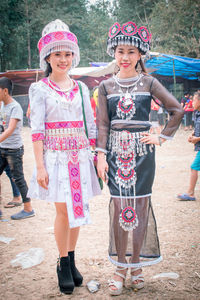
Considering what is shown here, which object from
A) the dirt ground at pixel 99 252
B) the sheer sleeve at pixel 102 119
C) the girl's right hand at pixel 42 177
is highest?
the sheer sleeve at pixel 102 119

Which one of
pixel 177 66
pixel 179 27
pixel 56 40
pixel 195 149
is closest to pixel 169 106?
pixel 56 40

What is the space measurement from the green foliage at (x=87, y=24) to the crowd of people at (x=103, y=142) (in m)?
15.8

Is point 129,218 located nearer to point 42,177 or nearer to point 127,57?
point 42,177

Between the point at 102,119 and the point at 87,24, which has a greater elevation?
the point at 87,24

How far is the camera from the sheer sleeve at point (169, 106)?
2.13m

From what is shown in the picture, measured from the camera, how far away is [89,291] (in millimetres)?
2256

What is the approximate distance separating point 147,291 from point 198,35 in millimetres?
19316

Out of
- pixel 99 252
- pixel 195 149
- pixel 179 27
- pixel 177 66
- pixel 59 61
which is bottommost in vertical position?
pixel 99 252

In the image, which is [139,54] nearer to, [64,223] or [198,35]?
[64,223]

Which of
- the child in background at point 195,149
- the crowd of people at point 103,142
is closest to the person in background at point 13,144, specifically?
the crowd of people at point 103,142

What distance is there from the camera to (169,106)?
7.02ft

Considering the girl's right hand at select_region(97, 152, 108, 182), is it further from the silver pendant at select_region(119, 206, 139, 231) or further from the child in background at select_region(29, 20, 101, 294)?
the silver pendant at select_region(119, 206, 139, 231)

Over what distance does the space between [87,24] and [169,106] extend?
26.5 m

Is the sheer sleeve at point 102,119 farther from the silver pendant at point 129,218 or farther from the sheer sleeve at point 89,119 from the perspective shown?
the silver pendant at point 129,218
